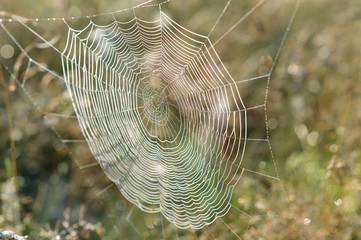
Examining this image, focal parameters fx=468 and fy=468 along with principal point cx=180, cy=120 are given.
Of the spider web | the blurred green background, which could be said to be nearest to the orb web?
the spider web

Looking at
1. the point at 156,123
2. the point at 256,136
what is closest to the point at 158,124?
the point at 156,123

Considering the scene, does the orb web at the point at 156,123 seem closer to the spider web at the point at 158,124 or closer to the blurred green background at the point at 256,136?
the spider web at the point at 158,124

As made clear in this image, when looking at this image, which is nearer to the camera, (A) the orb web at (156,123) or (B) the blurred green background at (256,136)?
(B) the blurred green background at (256,136)

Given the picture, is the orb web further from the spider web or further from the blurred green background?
the blurred green background

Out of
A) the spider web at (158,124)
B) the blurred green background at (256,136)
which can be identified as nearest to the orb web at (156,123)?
the spider web at (158,124)

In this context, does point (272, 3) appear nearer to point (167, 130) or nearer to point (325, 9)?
point (325, 9)

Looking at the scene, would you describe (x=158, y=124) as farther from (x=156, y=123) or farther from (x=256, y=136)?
(x=256, y=136)
